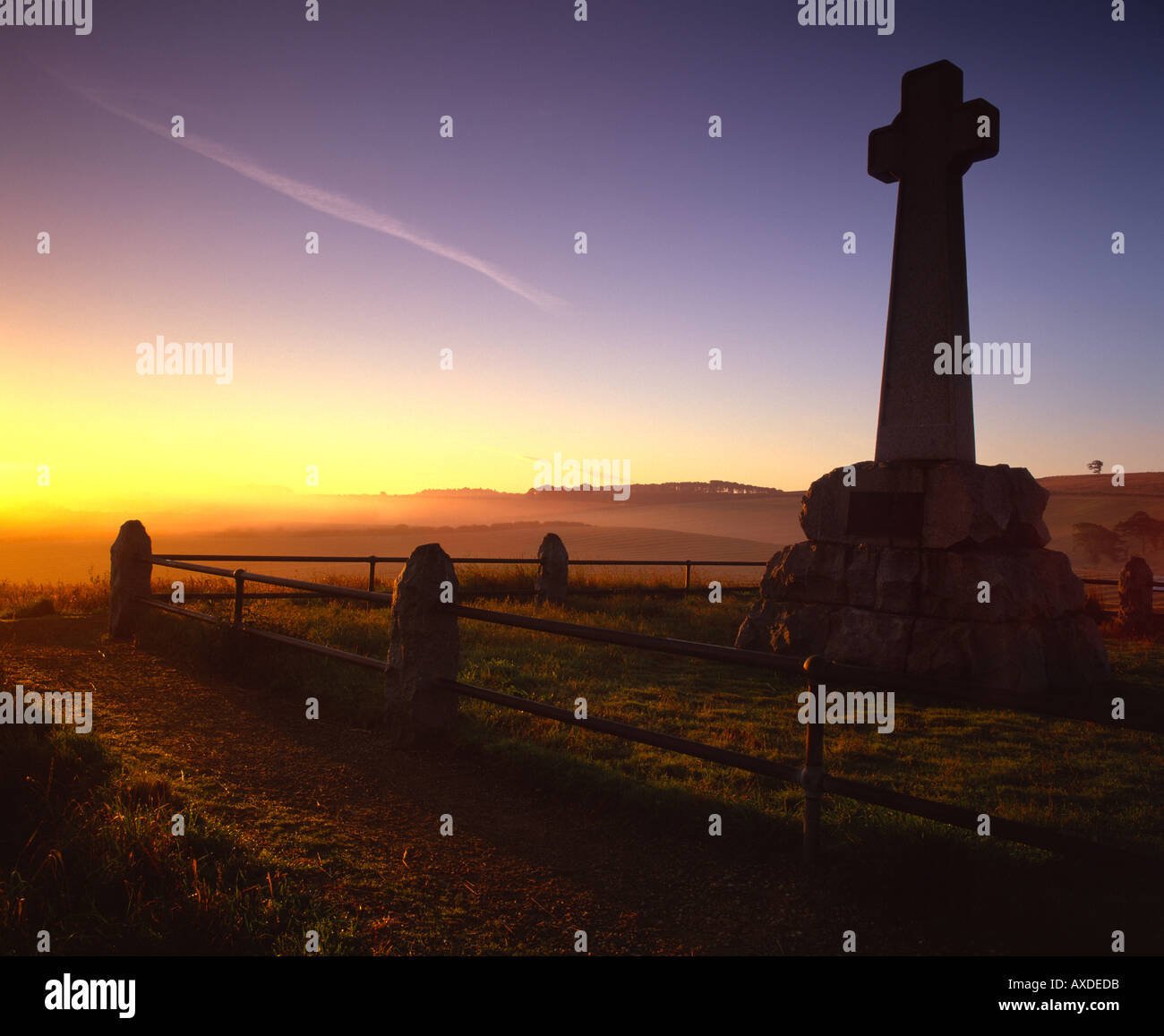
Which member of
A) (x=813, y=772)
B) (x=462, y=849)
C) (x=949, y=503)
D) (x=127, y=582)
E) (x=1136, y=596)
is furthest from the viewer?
(x=1136, y=596)

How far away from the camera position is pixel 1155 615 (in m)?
14.4

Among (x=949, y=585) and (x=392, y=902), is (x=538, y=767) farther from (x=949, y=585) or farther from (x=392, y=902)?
(x=949, y=585)

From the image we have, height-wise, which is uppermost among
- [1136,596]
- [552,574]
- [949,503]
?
[949,503]

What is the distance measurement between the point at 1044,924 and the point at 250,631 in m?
7.62

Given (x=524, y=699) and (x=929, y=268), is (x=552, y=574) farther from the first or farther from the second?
(x=524, y=699)

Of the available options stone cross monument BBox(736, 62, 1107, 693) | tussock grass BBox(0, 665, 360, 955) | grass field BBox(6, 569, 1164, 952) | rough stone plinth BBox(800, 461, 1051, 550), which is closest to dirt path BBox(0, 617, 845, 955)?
grass field BBox(6, 569, 1164, 952)

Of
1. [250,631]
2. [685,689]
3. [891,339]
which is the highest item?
[891,339]

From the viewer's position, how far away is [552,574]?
15.2 meters

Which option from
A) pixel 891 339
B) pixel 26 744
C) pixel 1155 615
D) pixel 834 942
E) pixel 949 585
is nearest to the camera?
pixel 834 942

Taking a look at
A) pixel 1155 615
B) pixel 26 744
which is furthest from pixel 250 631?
pixel 1155 615

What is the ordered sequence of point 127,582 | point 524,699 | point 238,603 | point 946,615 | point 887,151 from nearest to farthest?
1. point 524,699
2. point 238,603
3. point 946,615
4. point 887,151
5. point 127,582

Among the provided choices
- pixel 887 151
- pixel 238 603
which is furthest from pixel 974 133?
pixel 238 603

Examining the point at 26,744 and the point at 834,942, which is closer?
the point at 834,942

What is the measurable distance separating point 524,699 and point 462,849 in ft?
4.12
